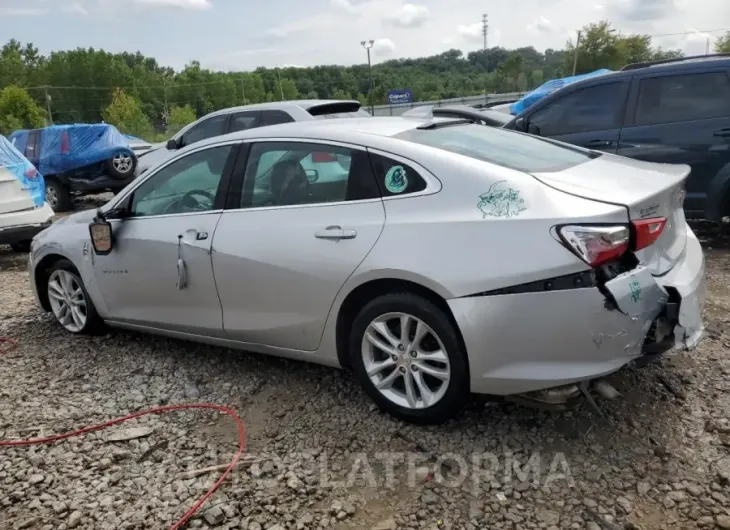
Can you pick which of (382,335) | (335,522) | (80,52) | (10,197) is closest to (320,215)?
(382,335)

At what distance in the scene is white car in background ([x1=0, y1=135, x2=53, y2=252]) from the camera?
25.0ft

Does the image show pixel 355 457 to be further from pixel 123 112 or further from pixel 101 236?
pixel 123 112

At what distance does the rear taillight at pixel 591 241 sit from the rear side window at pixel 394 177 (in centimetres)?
73

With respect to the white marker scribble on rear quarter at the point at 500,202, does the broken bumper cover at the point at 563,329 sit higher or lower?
lower

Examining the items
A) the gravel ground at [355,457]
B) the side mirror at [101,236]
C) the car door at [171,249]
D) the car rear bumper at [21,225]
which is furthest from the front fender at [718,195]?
the car rear bumper at [21,225]

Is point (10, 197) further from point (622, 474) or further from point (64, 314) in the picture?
point (622, 474)

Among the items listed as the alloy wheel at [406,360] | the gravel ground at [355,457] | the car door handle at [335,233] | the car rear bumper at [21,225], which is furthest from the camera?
the car rear bumper at [21,225]

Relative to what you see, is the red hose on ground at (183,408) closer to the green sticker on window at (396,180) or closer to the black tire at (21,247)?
the green sticker on window at (396,180)

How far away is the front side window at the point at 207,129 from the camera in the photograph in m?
9.03

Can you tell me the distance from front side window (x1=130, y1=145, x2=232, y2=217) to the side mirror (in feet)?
0.68

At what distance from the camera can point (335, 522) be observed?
2621 millimetres

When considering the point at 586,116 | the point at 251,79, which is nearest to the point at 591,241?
the point at 586,116

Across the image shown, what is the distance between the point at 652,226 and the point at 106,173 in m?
11.5

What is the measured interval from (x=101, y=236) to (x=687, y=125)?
5.18 meters
